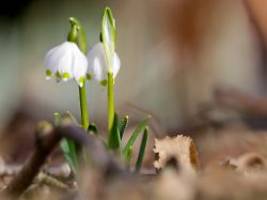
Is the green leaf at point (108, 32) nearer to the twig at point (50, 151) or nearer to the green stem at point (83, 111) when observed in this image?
the green stem at point (83, 111)

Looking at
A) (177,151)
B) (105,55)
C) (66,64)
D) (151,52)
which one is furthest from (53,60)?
(151,52)

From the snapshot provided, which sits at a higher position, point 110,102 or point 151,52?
point 110,102

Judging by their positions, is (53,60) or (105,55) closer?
(105,55)

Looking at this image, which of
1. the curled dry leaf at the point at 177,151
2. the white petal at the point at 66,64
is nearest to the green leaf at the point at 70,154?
the curled dry leaf at the point at 177,151

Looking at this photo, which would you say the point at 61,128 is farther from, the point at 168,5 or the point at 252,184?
the point at 168,5

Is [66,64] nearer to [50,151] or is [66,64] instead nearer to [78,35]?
[78,35]

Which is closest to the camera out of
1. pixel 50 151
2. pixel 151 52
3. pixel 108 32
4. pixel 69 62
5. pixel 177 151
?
pixel 50 151

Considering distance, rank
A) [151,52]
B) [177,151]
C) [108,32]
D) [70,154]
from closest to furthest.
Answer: [70,154] < [177,151] < [108,32] < [151,52]

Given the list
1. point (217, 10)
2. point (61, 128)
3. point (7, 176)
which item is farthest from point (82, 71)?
point (217, 10)

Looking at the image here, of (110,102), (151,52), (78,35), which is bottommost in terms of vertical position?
(151,52)
